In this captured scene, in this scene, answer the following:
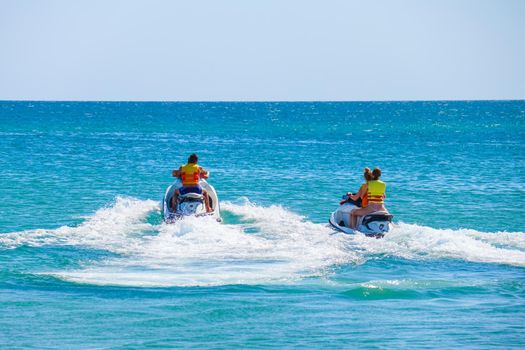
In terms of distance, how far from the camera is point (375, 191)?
17359 millimetres

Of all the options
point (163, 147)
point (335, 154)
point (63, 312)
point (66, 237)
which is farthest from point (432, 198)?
point (163, 147)

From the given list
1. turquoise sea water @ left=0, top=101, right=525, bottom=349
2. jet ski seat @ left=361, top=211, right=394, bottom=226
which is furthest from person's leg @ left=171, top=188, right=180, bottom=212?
jet ski seat @ left=361, top=211, right=394, bottom=226

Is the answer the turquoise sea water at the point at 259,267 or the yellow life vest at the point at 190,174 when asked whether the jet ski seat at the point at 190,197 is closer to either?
the yellow life vest at the point at 190,174

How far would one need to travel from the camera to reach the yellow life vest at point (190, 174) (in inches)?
737

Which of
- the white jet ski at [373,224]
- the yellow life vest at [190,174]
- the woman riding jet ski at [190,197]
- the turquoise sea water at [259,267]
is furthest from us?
the yellow life vest at [190,174]

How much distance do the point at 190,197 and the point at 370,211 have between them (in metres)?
3.71

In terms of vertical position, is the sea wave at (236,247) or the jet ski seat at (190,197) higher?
the jet ski seat at (190,197)

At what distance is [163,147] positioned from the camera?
47.3m

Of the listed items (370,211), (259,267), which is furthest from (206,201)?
(259,267)

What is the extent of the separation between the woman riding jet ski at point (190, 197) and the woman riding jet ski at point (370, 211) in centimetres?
280

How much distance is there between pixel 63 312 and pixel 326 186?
1681cm

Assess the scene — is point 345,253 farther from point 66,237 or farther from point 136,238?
point 66,237

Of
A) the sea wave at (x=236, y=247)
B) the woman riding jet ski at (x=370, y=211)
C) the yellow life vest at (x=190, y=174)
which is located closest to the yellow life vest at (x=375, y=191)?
the woman riding jet ski at (x=370, y=211)

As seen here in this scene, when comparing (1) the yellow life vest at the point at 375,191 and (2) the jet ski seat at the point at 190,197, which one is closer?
(1) the yellow life vest at the point at 375,191
